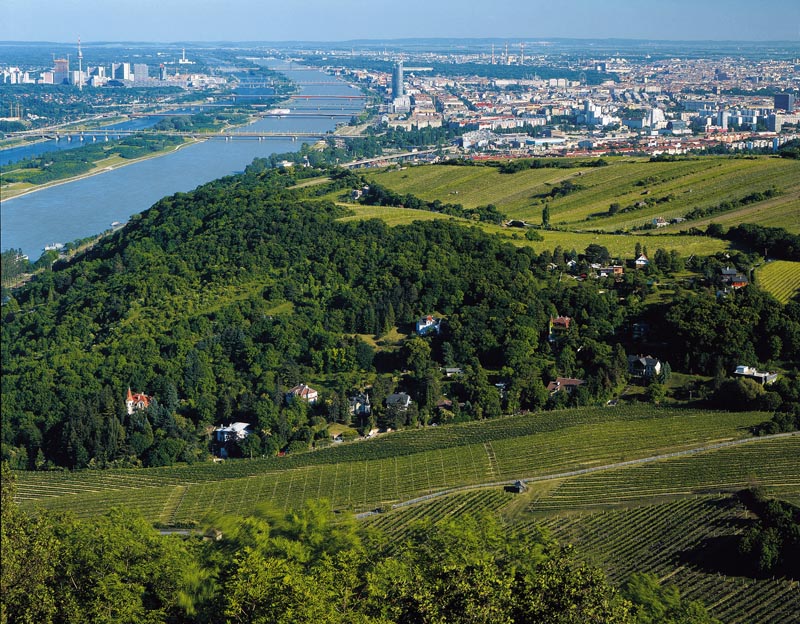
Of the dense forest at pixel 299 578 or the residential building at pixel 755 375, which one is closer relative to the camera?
the dense forest at pixel 299 578

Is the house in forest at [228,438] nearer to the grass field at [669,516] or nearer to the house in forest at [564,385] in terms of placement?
the grass field at [669,516]

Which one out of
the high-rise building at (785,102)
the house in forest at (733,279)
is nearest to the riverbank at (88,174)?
the house in forest at (733,279)

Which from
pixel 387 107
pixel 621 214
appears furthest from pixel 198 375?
pixel 387 107

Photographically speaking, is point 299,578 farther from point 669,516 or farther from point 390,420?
point 390,420

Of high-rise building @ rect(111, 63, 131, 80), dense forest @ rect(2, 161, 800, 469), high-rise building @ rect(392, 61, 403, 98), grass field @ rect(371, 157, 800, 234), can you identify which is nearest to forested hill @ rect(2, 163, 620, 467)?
dense forest @ rect(2, 161, 800, 469)

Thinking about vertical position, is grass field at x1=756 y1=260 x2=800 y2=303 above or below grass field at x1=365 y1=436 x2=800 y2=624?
above

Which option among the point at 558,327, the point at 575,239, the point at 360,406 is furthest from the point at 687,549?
the point at 575,239

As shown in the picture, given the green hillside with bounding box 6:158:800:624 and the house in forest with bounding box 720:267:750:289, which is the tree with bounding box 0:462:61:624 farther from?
the house in forest with bounding box 720:267:750:289
